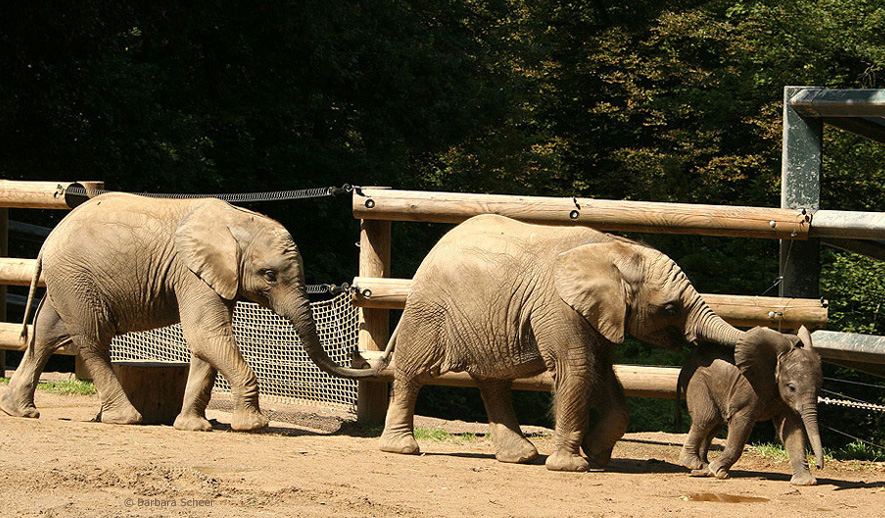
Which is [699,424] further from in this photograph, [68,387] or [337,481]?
[68,387]

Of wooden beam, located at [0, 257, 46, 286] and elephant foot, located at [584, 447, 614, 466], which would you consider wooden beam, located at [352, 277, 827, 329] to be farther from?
wooden beam, located at [0, 257, 46, 286]

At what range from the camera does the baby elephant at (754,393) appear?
846 cm

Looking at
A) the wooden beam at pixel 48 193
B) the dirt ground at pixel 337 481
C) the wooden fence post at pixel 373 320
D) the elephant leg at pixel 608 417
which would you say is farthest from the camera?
the wooden beam at pixel 48 193

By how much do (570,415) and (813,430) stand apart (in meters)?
1.72

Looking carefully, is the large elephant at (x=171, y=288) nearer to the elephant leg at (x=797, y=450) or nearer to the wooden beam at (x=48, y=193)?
the wooden beam at (x=48, y=193)

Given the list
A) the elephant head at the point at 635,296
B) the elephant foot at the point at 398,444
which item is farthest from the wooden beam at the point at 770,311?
the elephant foot at the point at 398,444

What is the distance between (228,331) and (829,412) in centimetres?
1583

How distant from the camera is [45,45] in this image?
18.7 meters

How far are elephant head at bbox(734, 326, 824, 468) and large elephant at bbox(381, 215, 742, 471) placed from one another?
236mm

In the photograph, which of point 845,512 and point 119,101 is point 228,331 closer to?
point 845,512

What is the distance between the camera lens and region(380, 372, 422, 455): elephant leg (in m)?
9.59

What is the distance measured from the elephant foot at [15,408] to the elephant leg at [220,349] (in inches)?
57.9

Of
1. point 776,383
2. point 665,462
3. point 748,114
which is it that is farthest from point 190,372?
point 748,114

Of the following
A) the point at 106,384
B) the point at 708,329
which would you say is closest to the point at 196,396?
the point at 106,384
